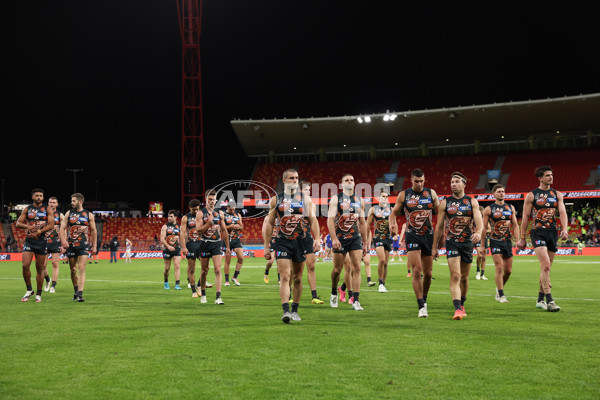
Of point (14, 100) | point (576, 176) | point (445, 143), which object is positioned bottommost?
point (576, 176)

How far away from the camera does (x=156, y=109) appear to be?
7331 cm

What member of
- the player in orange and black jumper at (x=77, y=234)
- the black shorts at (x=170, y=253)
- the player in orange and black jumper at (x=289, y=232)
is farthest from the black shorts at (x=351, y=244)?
the black shorts at (x=170, y=253)

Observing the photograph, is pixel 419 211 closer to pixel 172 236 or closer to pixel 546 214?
pixel 546 214

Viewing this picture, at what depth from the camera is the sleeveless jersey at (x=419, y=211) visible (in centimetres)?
946

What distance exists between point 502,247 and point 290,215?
217 inches

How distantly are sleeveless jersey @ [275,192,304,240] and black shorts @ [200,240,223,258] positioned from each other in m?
3.31

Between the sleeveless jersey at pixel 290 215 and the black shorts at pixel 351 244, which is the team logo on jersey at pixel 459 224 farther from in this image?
the sleeveless jersey at pixel 290 215

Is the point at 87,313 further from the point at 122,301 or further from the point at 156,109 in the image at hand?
the point at 156,109

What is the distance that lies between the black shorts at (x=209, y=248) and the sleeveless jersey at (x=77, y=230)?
Answer: 2996 mm

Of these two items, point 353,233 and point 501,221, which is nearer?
point 353,233

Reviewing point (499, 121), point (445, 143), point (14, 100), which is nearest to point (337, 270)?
point (499, 121)

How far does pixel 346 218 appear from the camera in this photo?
11.0m

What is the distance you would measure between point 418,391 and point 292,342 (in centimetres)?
255

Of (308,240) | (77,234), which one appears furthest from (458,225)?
(77,234)
